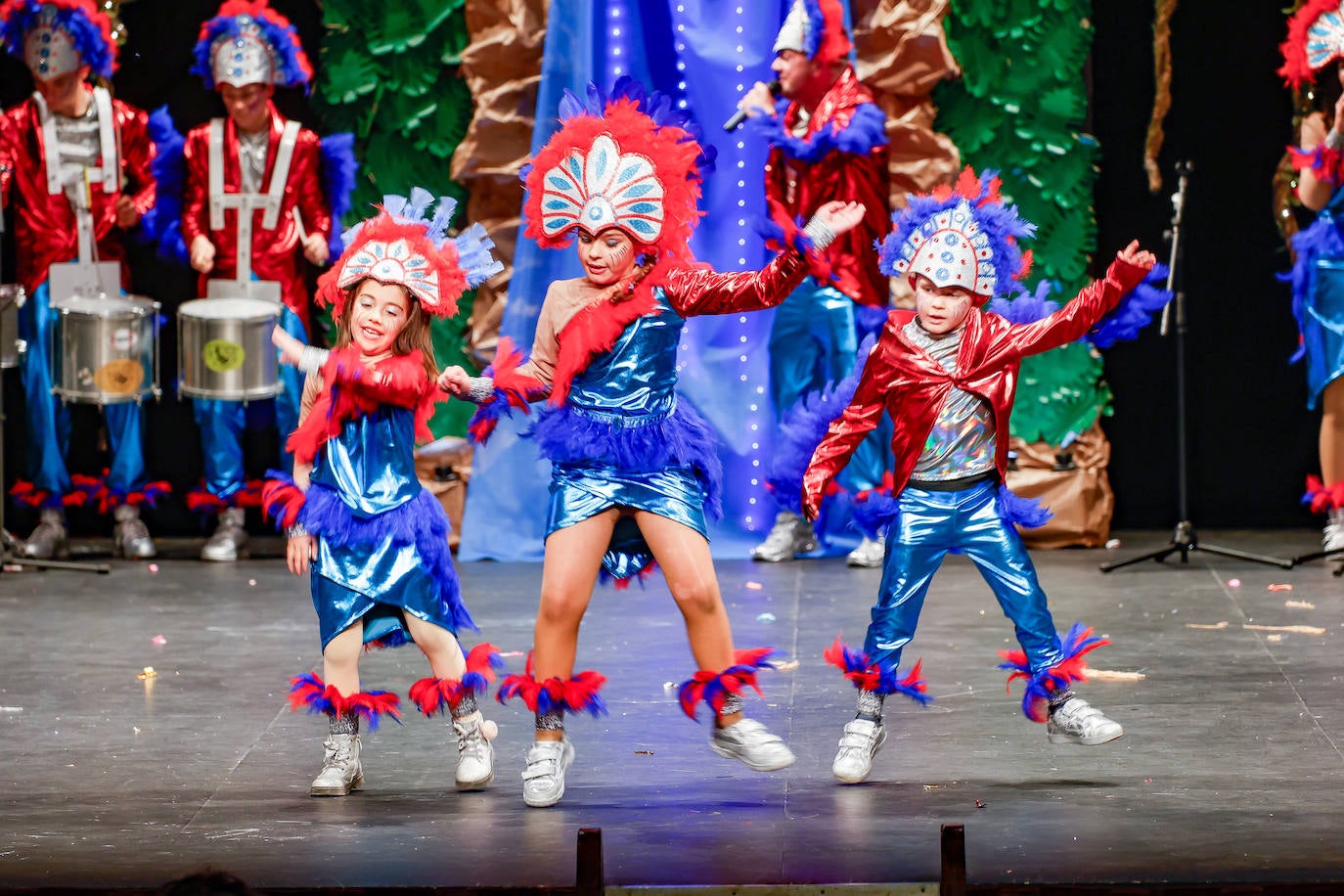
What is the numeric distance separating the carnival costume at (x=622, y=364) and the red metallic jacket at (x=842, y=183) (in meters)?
2.88

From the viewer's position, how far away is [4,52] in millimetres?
8438

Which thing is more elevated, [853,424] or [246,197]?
[246,197]

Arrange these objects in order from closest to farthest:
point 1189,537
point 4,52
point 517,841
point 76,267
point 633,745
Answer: point 517,841
point 633,745
point 1189,537
point 76,267
point 4,52

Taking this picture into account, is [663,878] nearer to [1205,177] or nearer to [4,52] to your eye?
[1205,177]

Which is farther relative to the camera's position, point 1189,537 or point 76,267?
point 76,267

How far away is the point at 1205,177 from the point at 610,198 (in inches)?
175

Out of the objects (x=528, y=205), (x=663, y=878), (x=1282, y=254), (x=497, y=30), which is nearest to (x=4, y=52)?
(x=497, y=30)

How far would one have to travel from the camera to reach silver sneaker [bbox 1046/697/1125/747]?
434 centimetres

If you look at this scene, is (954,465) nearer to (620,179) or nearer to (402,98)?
(620,179)

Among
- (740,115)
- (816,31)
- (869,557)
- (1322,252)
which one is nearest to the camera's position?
(740,115)

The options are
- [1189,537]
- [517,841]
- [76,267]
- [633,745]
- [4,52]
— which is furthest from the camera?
[4,52]

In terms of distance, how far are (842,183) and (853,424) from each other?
9.66ft

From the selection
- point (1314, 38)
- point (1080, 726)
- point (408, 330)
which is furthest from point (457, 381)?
point (1314, 38)

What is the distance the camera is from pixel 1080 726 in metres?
4.38
